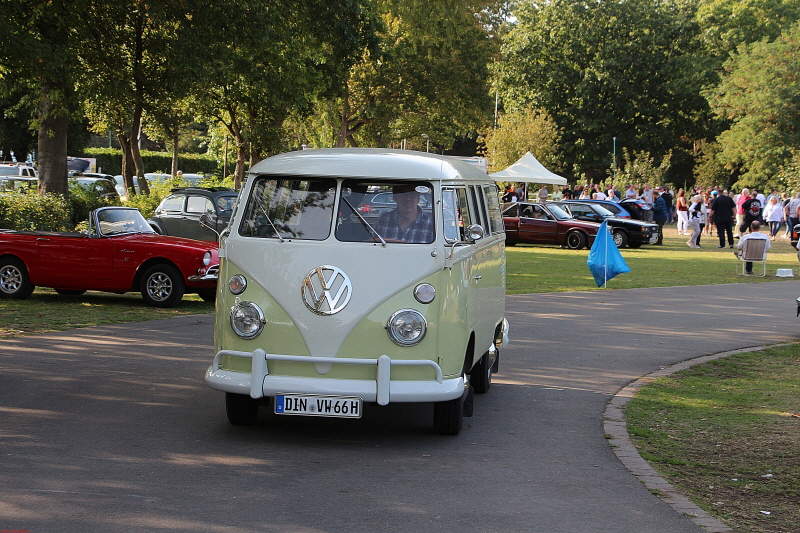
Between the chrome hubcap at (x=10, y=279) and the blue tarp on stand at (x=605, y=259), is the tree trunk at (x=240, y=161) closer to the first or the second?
the blue tarp on stand at (x=605, y=259)

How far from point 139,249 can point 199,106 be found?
20326mm

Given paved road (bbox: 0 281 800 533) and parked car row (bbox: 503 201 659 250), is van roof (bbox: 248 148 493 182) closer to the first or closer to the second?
paved road (bbox: 0 281 800 533)

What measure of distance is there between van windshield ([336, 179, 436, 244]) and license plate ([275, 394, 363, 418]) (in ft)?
4.04

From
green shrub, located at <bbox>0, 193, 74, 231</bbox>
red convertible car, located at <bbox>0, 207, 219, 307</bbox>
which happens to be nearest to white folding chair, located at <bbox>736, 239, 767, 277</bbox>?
red convertible car, located at <bbox>0, 207, 219, 307</bbox>

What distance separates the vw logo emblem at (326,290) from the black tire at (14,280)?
398 inches

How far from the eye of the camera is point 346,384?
721 centimetres

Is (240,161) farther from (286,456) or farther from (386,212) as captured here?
(286,456)

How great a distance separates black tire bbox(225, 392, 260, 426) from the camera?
7.77 meters

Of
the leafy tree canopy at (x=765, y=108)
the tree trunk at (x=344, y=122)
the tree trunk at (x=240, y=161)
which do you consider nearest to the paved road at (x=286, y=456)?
the tree trunk at (x=240, y=161)

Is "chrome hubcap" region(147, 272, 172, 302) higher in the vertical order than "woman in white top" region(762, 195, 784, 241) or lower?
lower

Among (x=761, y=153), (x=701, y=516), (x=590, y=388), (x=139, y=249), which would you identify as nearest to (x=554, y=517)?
(x=701, y=516)

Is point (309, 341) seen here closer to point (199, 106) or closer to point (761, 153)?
point (199, 106)

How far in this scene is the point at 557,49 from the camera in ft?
218

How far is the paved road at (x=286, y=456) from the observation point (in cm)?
561
